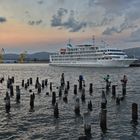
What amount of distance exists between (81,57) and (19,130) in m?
163

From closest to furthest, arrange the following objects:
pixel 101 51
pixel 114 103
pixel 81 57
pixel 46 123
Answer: pixel 46 123 → pixel 114 103 → pixel 101 51 → pixel 81 57

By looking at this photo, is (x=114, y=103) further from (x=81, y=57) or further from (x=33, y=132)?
(x=81, y=57)

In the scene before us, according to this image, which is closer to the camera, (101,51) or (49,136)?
(49,136)

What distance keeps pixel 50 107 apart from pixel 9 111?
540 cm

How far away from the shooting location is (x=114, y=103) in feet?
158

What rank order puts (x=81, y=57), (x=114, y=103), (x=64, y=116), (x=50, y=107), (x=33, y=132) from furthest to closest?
(x=81, y=57) → (x=114, y=103) → (x=50, y=107) → (x=64, y=116) → (x=33, y=132)

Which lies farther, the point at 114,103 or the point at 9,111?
the point at 114,103

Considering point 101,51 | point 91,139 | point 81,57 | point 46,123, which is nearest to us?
point 91,139

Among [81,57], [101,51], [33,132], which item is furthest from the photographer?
[81,57]

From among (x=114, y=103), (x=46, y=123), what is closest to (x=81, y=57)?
(x=114, y=103)

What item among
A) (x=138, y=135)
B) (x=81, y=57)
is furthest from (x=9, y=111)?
(x=81, y=57)

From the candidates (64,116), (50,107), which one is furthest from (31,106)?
(64,116)

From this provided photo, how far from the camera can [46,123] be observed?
35062 millimetres

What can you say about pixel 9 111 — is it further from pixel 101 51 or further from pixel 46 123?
pixel 101 51
